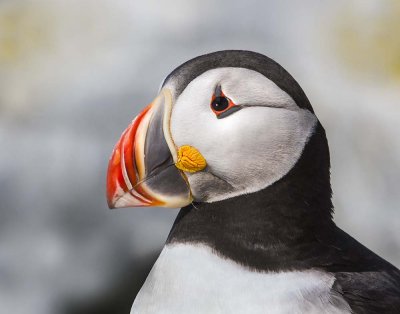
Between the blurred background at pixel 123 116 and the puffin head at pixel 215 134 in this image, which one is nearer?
the puffin head at pixel 215 134

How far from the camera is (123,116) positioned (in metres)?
3.98

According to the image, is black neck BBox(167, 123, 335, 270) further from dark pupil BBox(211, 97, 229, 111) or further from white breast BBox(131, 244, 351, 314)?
dark pupil BBox(211, 97, 229, 111)

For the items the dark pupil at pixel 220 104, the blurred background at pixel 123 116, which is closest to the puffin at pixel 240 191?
the dark pupil at pixel 220 104

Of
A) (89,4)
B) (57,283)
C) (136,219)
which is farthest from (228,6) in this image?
(57,283)

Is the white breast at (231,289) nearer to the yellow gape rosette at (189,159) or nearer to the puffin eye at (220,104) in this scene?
the yellow gape rosette at (189,159)

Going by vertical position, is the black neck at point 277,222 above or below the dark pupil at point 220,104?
below

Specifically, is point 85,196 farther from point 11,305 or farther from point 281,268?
point 281,268

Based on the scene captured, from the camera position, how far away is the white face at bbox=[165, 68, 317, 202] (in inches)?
67.0

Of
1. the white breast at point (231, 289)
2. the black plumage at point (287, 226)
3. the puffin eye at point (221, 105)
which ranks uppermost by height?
the puffin eye at point (221, 105)

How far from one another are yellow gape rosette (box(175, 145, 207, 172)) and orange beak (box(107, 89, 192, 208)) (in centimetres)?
1

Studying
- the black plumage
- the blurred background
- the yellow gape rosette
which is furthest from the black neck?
the blurred background

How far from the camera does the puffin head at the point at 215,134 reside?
1703mm

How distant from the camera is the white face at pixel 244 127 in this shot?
1.70 m

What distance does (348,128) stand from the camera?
12.7 feet
